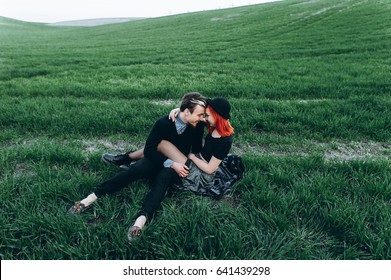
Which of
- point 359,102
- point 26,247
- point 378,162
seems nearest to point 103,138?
point 26,247

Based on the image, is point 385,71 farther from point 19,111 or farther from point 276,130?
point 19,111

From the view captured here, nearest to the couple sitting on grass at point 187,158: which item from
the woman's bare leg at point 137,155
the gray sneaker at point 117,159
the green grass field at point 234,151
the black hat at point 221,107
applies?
the black hat at point 221,107

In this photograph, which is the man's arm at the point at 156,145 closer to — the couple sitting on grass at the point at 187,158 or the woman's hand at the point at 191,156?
the couple sitting on grass at the point at 187,158

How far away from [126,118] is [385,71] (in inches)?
364

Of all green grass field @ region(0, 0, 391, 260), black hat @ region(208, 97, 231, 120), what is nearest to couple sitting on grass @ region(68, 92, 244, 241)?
black hat @ region(208, 97, 231, 120)

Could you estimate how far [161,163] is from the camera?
12.6ft

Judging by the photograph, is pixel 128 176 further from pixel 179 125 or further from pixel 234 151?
pixel 234 151

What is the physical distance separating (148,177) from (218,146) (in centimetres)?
100

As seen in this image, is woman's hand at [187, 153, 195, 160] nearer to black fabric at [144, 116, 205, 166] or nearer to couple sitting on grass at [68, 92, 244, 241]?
couple sitting on grass at [68, 92, 244, 241]

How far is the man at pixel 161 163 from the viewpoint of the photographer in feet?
10.9

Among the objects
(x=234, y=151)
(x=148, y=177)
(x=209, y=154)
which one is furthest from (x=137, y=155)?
(x=234, y=151)

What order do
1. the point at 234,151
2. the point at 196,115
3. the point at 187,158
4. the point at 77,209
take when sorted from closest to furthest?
the point at 77,209
the point at 196,115
the point at 187,158
the point at 234,151

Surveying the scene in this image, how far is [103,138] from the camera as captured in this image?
554 centimetres

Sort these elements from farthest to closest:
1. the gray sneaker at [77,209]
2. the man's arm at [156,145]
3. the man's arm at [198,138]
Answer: the man's arm at [198,138]
the man's arm at [156,145]
the gray sneaker at [77,209]
